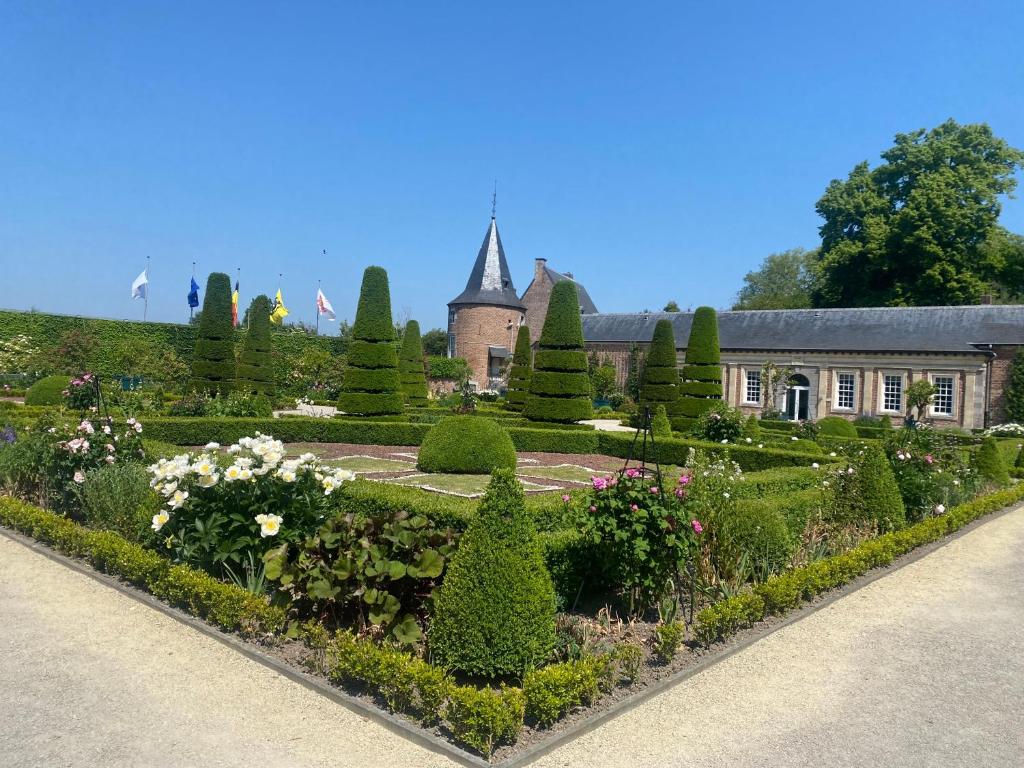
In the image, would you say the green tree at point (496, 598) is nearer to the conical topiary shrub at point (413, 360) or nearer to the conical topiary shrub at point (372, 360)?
the conical topiary shrub at point (372, 360)

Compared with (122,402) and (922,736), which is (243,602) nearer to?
→ (922,736)

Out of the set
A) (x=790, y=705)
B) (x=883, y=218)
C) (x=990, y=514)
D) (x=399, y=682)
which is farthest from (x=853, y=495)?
(x=883, y=218)

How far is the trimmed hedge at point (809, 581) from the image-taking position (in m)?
5.03

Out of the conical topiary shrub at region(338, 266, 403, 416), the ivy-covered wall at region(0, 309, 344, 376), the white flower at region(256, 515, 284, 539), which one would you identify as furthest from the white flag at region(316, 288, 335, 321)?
the white flower at region(256, 515, 284, 539)

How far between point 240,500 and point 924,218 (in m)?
35.1

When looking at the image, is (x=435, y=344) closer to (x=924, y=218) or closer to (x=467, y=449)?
(x=924, y=218)

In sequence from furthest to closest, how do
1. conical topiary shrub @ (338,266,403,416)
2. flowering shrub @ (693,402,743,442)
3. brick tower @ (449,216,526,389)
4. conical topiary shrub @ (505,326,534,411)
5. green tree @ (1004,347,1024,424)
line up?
brick tower @ (449,216,526,389) < green tree @ (1004,347,1024,424) < conical topiary shrub @ (505,326,534,411) < conical topiary shrub @ (338,266,403,416) < flowering shrub @ (693,402,743,442)

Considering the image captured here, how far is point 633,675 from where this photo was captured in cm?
426

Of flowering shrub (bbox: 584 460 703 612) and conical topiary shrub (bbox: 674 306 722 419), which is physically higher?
conical topiary shrub (bbox: 674 306 722 419)

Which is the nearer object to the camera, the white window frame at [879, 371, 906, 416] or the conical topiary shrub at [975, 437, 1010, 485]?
the conical topiary shrub at [975, 437, 1010, 485]

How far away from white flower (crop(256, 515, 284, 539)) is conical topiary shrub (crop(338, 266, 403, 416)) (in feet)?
45.8

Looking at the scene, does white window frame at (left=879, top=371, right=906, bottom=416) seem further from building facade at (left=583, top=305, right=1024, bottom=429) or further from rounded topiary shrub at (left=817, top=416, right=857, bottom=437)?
rounded topiary shrub at (left=817, top=416, right=857, bottom=437)

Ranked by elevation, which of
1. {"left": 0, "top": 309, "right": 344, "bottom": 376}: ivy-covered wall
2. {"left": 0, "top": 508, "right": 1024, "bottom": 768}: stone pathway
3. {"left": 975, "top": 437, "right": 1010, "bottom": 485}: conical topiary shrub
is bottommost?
{"left": 0, "top": 508, "right": 1024, "bottom": 768}: stone pathway

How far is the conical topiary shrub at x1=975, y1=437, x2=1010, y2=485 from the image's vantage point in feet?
42.8
